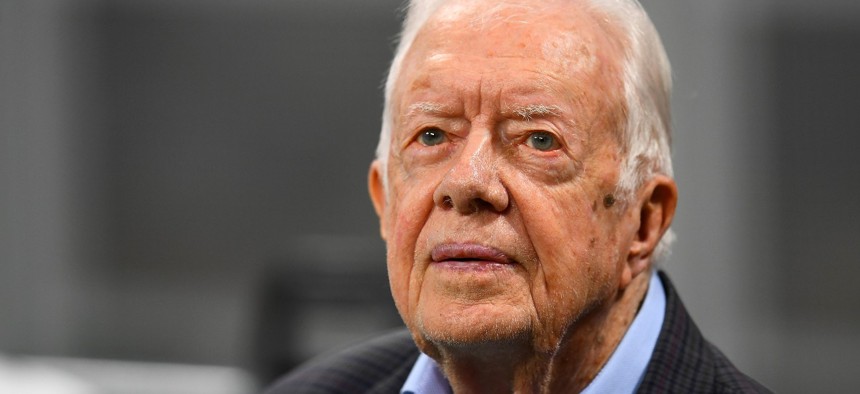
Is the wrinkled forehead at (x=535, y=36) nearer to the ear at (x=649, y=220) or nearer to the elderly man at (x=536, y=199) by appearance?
the elderly man at (x=536, y=199)

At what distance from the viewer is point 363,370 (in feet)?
6.71

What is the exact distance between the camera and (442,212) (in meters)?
1.60

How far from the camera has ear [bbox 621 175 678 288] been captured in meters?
1.71

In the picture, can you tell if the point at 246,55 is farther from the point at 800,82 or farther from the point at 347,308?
the point at 800,82

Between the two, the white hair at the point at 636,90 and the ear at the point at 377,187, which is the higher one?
the white hair at the point at 636,90

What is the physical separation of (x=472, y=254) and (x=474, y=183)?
0.10 meters

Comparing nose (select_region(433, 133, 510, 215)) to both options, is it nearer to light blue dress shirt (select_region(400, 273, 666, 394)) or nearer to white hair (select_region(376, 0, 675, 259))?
white hair (select_region(376, 0, 675, 259))

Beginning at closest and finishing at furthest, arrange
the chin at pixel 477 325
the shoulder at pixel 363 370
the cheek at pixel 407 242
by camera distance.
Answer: the chin at pixel 477 325 < the cheek at pixel 407 242 < the shoulder at pixel 363 370

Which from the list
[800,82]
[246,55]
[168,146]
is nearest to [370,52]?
[246,55]

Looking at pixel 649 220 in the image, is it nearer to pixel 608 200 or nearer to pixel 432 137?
pixel 608 200

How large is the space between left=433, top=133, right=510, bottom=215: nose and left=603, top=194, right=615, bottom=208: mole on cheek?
0.51 ft

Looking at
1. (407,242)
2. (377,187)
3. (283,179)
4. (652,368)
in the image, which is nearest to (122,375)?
(283,179)

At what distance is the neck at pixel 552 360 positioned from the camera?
1.61m

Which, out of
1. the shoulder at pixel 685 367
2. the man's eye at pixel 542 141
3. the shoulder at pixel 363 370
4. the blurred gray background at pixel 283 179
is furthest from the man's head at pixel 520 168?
the blurred gray background at pixel 283 179
